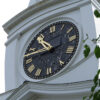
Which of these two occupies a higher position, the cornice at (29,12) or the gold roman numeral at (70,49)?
the cornice at (29,12)

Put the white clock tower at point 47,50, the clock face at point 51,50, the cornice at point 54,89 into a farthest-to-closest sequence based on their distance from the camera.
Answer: the clock face at point 51,50
the white clock tower at point 47,50
the cornice at point 54,89

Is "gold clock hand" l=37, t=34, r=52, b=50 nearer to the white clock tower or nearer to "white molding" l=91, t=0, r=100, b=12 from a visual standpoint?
the white clock tower

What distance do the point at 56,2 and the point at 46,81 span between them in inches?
97.8

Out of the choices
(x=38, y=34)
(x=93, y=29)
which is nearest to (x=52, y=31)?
(x=38, y=34)

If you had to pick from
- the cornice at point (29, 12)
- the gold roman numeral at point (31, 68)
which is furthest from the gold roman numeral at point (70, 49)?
the cornice at point (29, 12)

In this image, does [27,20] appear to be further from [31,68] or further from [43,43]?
[31,68]

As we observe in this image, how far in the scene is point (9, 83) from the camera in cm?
1045

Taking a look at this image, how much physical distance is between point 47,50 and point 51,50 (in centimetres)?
12

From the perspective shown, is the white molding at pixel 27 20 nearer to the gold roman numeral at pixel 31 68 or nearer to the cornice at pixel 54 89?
the gold roman numeral at pixel 31 68

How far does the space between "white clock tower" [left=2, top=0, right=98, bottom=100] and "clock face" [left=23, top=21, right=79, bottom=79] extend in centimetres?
3

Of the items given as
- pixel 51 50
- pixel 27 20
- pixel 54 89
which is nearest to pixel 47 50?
pixel 51 50

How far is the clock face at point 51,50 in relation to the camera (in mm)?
9695

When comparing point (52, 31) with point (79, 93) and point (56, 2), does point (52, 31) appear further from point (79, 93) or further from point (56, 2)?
point (79, 93)

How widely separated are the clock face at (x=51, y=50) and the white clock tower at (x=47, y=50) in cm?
3
